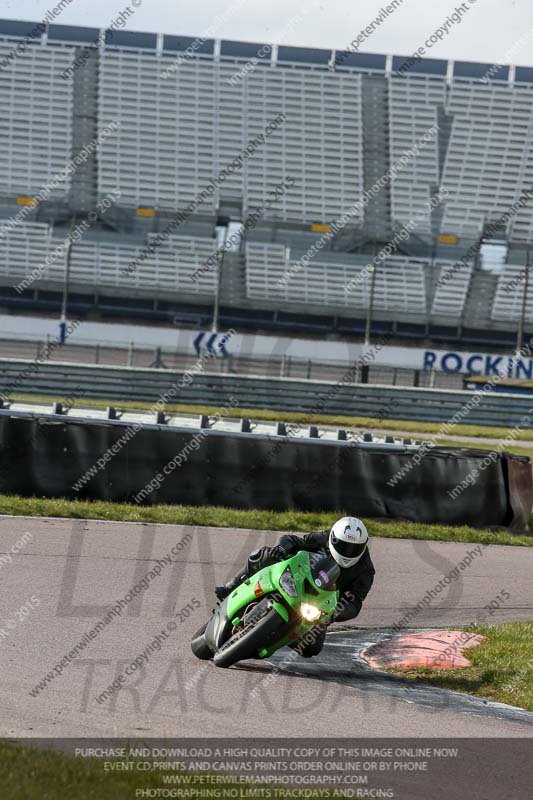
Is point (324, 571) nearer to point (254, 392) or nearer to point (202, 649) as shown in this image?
point (202, 649)

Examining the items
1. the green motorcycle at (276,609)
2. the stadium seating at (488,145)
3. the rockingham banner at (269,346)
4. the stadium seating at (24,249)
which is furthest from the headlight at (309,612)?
the stadium seating at (488,145)

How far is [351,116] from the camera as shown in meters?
58.2

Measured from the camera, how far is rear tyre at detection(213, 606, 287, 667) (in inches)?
272

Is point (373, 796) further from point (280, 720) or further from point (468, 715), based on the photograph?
point (468, 715)

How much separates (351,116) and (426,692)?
53.6 m

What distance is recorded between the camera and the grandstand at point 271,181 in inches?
2082

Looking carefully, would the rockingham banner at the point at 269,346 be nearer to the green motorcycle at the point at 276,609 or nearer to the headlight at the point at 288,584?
the green motorcycle at the point at 276,609

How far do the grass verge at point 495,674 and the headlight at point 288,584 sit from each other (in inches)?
47.8

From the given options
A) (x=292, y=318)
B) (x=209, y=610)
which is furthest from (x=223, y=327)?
(x=209, y=610)

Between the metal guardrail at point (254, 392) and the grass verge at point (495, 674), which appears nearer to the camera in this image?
the grass verge at point (495, 674)

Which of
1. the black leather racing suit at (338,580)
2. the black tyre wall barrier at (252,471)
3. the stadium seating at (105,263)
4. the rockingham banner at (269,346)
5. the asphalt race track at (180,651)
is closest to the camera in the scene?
the asphalt race track at (180,651)

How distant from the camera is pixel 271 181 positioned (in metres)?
56.9

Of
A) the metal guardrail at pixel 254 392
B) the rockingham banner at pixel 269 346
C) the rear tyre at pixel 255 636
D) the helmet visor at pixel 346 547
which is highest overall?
the helmet visor at pixel 346 547

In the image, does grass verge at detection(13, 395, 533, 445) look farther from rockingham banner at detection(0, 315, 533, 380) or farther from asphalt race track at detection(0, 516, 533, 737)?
asphalt race track at detection(0, 516, 533, 737)
